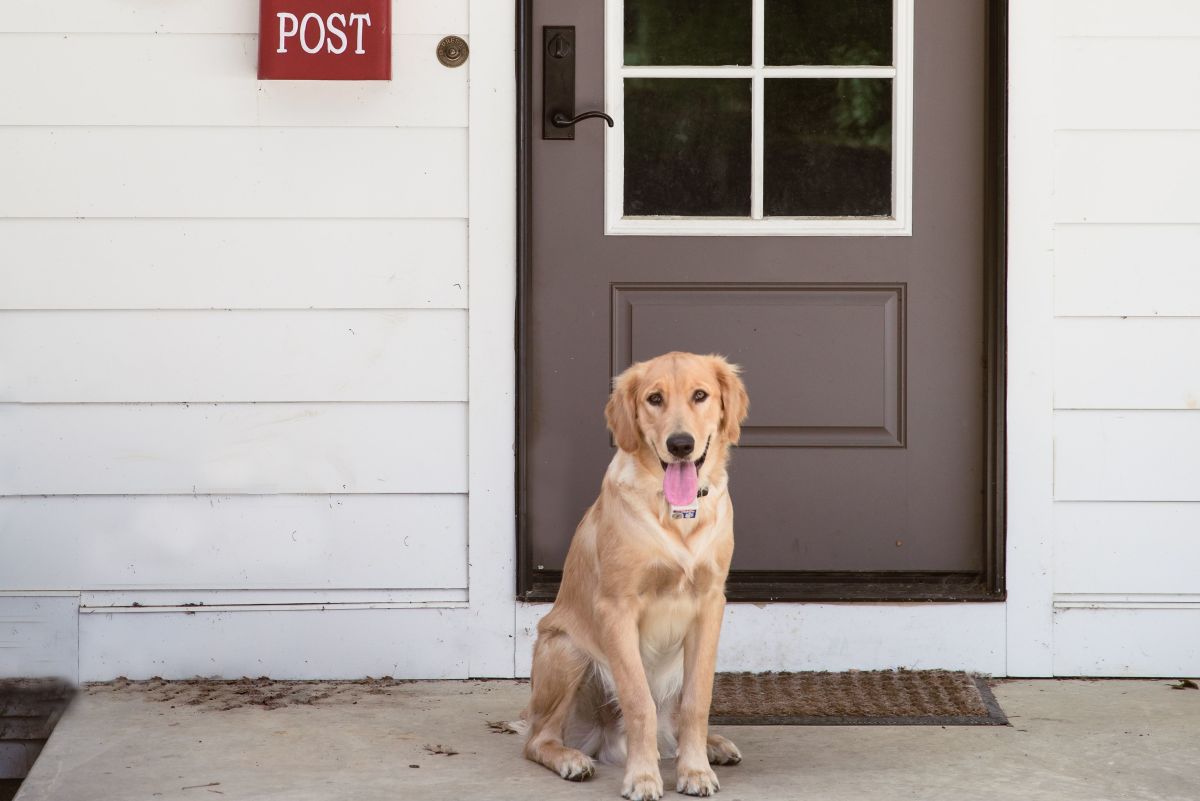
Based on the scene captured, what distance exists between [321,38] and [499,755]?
197 cm

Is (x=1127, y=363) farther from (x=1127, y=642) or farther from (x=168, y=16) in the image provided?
(x=168, y=16)

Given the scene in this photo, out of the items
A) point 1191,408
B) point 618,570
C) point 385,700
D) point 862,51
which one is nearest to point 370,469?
point 385,700

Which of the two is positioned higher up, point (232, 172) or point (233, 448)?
point (232, 172)

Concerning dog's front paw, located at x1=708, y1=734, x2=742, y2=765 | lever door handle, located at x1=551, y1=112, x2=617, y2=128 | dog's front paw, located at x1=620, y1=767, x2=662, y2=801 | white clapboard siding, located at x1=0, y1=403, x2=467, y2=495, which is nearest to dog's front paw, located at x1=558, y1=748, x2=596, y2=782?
dog's front paw, located at x1=620, y1=767, x2=662, y2=801

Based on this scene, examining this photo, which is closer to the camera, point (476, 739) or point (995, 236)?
point (476, 739)

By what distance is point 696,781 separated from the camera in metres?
2.75

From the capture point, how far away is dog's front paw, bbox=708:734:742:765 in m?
2.98

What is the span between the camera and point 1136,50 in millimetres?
3713

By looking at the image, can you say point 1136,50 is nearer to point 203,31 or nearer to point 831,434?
point 831,434

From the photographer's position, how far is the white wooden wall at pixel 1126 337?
3715 mm

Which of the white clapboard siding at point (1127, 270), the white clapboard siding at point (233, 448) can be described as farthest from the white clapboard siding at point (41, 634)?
the white clapboard siding at point (1127, 270)

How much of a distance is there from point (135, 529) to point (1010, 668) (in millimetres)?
2500

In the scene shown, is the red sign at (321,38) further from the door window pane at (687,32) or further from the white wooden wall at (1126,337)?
the white wooden wall at (1126,337)

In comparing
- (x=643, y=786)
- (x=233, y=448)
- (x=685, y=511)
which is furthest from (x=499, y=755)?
(x=233, y=448)
